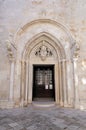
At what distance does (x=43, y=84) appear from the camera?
6.60 m

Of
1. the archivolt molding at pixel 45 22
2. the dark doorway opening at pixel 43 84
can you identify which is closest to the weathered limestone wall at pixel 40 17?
the archivolt molding at pixel 45 22

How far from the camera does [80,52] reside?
16.1 feet

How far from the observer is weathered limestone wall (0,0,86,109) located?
192 inches

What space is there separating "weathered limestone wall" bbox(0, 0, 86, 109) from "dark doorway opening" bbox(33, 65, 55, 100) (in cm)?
213

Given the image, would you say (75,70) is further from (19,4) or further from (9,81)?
(19,4)

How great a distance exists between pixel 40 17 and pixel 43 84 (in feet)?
11.7

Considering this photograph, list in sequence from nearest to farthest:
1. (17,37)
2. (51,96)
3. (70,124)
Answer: (70,124) → (17,37) → (51,96)

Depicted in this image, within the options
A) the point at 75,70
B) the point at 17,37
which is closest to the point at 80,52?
the point at 75,70

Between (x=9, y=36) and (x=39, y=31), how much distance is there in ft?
4.45

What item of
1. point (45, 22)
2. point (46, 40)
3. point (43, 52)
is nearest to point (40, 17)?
point (45, 22)

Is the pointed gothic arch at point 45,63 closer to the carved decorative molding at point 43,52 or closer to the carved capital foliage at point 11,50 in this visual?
the carved decorative molding at point 43,52

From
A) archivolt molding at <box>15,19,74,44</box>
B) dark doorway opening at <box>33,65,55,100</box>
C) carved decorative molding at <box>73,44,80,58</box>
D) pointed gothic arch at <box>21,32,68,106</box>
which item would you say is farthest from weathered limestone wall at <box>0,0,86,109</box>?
dark doorway opening at <box>33,65,55,100</box>

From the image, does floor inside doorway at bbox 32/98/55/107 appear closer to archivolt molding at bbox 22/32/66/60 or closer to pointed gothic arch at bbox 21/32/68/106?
pointed gothic arch at bbox 21/32/68/106

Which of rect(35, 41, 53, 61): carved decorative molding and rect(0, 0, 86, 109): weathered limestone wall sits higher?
rect(0, 0, 86, 109): weathered limestone wall
